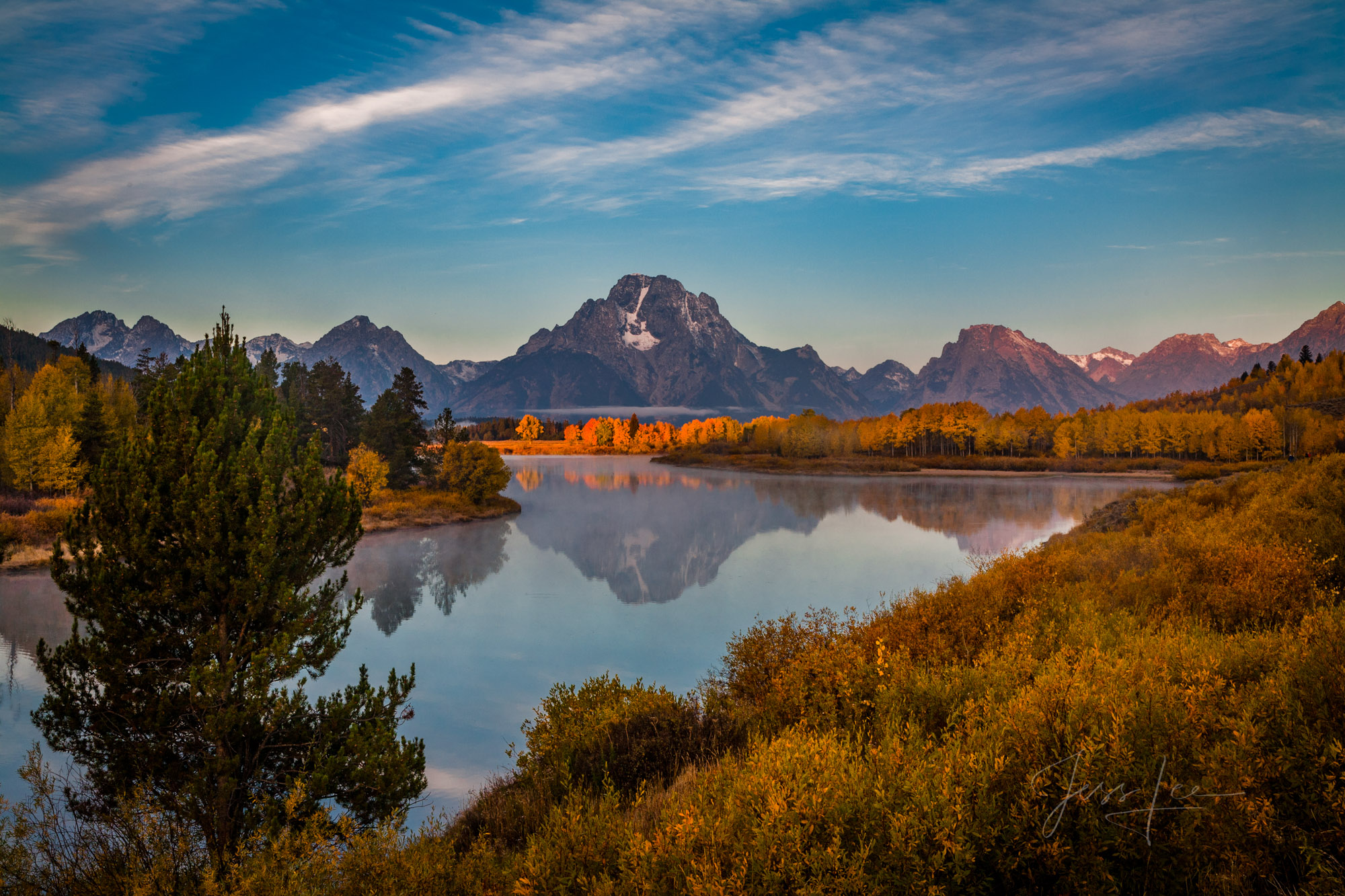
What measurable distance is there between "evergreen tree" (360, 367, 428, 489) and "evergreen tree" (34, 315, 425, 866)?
1725 inches

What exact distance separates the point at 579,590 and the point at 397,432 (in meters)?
33.6

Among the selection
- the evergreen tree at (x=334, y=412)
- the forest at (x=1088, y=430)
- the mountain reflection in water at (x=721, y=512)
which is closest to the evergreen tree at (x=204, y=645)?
the mountain reflection in water at (x=721, y=512)

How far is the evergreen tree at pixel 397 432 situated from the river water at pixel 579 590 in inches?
395

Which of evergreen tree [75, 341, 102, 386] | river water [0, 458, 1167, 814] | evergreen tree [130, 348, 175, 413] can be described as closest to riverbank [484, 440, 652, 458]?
evergreen tree [130, 348, 175, 413]

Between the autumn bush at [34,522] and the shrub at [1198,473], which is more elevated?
the autumn bush at [34,522]

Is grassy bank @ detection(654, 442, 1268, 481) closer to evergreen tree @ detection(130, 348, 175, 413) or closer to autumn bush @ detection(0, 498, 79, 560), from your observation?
evergreen tree @ detection(130, 348, 175, 413)

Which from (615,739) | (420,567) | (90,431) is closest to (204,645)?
(615,739)

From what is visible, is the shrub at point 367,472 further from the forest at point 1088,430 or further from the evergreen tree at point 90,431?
the forest at point 1088,430

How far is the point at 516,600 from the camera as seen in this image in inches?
963

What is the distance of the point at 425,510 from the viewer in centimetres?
4662

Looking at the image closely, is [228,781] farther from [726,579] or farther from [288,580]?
[726,579]

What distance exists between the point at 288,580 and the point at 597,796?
5.36 meters

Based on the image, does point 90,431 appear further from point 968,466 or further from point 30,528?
point 968,466

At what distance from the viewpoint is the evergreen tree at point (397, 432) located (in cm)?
5225
